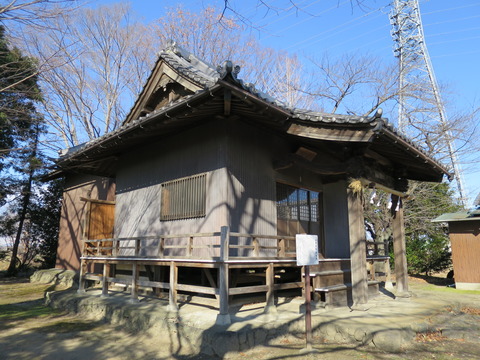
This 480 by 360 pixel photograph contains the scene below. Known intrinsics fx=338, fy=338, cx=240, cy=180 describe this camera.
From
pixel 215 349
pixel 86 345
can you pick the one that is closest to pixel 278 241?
pixel 215 349

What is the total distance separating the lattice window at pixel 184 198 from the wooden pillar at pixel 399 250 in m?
5.49

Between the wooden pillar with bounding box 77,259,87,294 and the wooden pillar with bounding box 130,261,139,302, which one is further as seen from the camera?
the wooden pillar with bounding box 77,259,87,294

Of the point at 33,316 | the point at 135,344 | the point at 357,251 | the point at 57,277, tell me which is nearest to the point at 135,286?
the point at 135,344

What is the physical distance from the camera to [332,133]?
6.62 metres

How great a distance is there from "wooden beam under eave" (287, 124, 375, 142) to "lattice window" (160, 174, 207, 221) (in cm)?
233

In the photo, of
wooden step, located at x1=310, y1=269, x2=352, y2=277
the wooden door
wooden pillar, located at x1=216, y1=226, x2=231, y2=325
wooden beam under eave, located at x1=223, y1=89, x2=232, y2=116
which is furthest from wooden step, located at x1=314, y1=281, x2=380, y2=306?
the wooden door

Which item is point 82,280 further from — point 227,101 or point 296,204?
point 227,101

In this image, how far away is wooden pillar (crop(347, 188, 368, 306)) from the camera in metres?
6.78

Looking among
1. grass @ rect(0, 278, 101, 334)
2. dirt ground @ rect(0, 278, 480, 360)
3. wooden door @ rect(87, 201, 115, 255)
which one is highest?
wooden door @ rect(87, 201, 115, 255)

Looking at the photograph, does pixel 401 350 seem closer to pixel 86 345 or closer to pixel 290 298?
pixel 290 298

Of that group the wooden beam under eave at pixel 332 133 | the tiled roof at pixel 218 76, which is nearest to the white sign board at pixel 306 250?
the wooden beam under eave at pixel 332 133

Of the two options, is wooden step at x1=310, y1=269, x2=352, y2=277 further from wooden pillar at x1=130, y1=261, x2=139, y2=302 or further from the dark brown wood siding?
the dark brown wood siding

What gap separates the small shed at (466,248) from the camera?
1391cm

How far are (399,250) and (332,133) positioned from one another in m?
4.66
